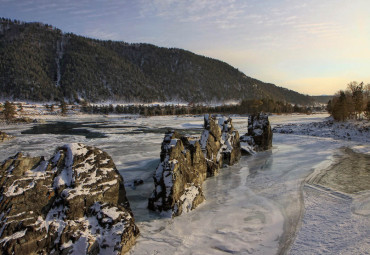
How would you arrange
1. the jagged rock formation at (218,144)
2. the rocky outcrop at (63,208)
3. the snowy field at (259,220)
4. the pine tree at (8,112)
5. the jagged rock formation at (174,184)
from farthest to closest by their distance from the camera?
the pine tree at (8,112) → the jagged rock formation at (218,144) → the jagged rock formation at (174,184) → the snowy field at (259,220) → the rocky outcrop at (63,208)

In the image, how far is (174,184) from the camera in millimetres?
11398

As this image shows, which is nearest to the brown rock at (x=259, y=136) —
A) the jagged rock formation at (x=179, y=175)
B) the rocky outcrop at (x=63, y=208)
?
the jagged rock formation at (x=179, y=175)

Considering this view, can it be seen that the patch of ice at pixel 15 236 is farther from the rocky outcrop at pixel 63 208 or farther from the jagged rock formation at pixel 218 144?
the jagged rock formation at pixel 218 144

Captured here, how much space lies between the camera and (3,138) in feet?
114

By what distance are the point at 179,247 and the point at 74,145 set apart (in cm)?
575

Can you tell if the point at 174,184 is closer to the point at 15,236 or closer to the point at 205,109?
the point at 15,236

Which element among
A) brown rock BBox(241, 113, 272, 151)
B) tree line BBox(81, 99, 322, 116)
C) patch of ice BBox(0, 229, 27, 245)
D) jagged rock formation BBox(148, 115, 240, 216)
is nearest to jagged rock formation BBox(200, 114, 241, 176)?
jagged rock formation BBox(148, 115, 240, 216)

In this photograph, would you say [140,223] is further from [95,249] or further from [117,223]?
[95,249]

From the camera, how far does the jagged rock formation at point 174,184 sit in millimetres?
11242

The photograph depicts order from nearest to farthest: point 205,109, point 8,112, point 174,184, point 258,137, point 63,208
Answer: point 63,208 < point 174,184 < point 258,137 < point 8,112 < point 205,109

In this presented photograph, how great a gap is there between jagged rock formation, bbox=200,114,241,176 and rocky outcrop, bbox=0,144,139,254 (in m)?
9.67

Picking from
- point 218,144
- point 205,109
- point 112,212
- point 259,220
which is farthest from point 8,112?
point 205,109

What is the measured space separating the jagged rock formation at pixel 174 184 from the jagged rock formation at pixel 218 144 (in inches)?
192

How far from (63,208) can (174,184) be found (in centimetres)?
474
